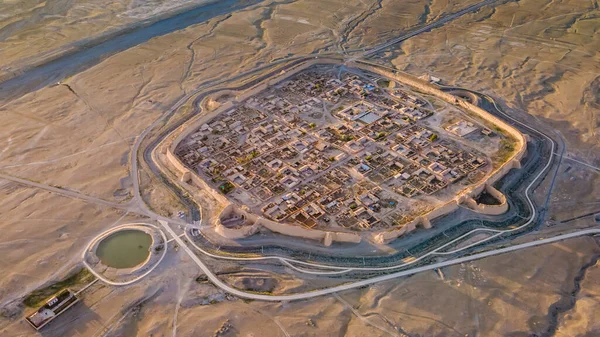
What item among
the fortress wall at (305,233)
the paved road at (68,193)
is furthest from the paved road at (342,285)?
the paved road at (68,193)

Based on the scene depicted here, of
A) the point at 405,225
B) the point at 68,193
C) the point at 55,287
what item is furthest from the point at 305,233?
the point at 68,193

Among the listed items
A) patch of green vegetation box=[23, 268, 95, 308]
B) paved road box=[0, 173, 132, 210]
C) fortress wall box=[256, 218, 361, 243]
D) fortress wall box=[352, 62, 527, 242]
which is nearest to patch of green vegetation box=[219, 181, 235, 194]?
fortress wall box=[256, 218, 361, 243]

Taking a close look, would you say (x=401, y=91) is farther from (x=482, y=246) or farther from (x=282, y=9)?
(x=282, y=9)

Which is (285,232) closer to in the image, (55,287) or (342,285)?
(342,285)

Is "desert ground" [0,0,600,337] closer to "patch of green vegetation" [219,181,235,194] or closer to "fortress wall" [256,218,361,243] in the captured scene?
"fortress wall" [256,218,361,243]

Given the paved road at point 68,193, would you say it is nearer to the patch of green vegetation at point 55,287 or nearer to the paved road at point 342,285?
the paved road at point 342,285

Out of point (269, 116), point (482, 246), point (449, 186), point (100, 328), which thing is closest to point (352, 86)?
point (269, 116)
